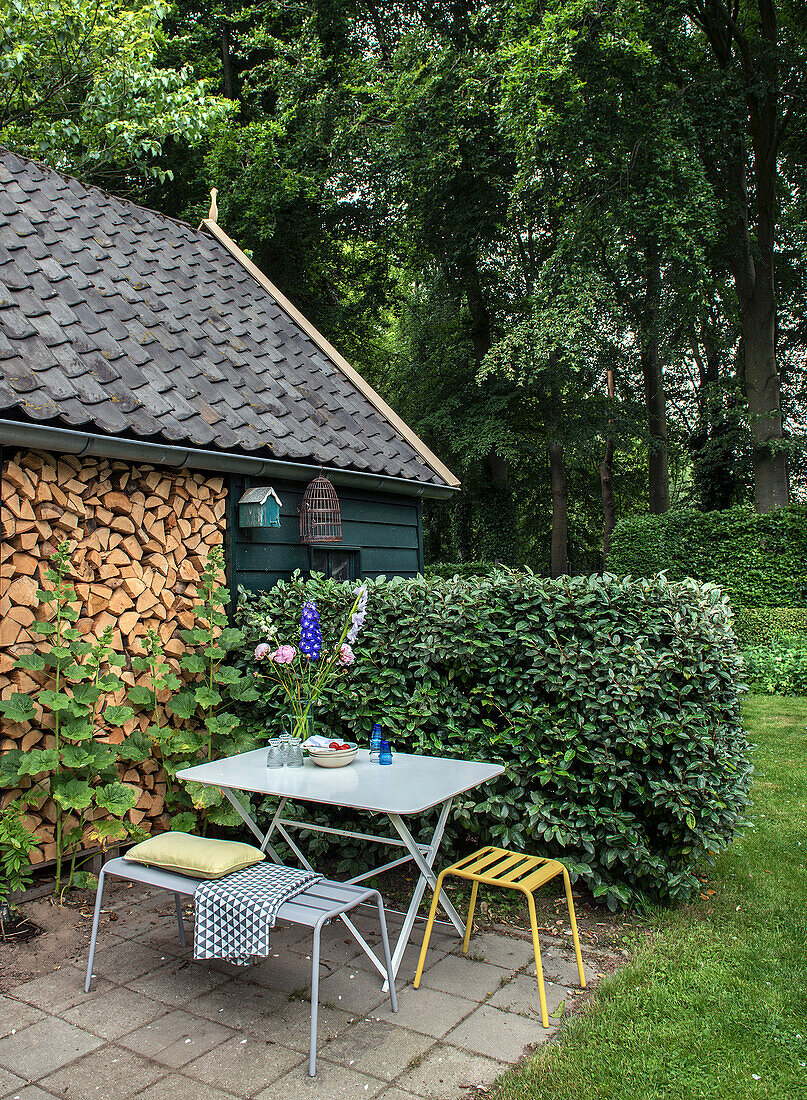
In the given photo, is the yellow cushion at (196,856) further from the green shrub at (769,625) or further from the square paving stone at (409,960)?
the green shrub at (769,625)

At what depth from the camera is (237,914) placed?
2.90 m

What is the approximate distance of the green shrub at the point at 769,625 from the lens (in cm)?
1147

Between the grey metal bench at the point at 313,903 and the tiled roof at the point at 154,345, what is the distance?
2421 millimetres

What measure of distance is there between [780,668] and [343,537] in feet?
24.8

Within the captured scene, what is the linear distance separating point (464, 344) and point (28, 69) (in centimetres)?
1134

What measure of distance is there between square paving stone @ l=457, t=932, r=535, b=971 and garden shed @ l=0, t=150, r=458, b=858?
269 cm

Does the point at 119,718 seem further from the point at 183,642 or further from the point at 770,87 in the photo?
the point at 770,87

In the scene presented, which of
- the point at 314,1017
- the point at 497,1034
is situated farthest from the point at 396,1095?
the point at 497,1034

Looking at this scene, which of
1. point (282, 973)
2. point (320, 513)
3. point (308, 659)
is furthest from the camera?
point (320, 513)

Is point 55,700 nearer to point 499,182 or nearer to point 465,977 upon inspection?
point 465,977

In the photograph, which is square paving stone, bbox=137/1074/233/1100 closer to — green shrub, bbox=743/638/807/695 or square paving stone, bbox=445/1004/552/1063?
square paving stone, bbox=445/1004/552/1063

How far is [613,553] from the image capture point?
17.7 m

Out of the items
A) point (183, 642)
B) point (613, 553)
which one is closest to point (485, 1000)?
point (183, 642)

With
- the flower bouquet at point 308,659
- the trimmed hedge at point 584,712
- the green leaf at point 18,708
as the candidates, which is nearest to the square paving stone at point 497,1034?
the trimmed hedge at point 584,712
